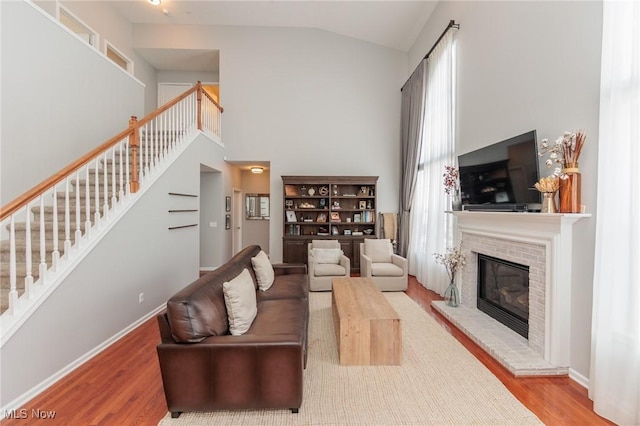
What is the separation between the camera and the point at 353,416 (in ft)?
6.96

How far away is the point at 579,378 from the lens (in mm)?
2521

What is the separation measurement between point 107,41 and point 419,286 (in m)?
8.04

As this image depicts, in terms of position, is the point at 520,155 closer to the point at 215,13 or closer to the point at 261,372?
the point at 261,372

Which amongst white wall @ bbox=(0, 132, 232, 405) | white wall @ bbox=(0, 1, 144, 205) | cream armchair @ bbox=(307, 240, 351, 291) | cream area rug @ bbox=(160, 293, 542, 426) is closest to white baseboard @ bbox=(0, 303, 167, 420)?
white wall @ bbox=(0, 132, 232, 405)

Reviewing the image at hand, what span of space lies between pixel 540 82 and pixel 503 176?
97cm

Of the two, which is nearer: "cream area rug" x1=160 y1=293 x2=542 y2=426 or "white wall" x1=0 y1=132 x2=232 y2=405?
"cream area rug" x1=160 y1=293 x2=542 y2=426

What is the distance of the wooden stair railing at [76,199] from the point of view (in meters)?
2.41

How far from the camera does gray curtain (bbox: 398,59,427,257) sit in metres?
5.94

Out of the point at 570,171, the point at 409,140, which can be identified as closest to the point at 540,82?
the point at 570,171

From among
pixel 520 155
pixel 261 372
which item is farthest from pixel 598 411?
pixel 261 372

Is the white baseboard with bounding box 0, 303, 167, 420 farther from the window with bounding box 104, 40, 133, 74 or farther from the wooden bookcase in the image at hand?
the window with bounding box 104, 40, 133, 74

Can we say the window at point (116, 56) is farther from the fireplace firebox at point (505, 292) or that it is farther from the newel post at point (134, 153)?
the fireplace firebox at point (505, 292)

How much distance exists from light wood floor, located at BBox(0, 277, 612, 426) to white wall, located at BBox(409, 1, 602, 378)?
39 cm

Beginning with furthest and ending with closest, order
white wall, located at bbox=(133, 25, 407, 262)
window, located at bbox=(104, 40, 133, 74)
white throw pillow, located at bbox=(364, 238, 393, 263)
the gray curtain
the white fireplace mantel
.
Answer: white wall, located at bbox=(133, 25, 407, 262) < window, located at bbox=(104, 40, 133, 74) < the gray curtain < white throw pillow, located at bbox=(364, 238, 393, 263) < the white fireplace mantel
